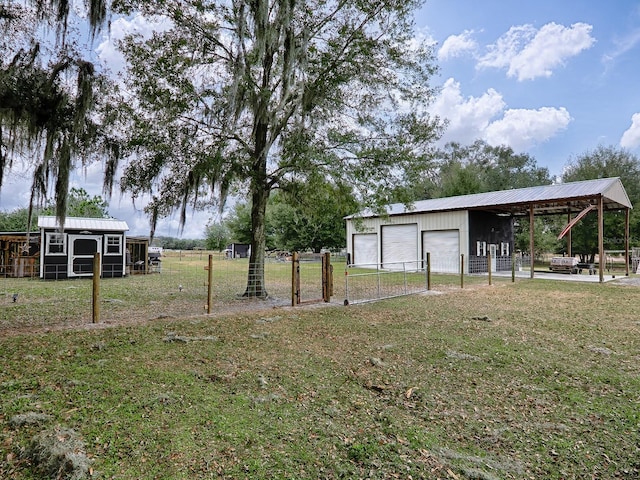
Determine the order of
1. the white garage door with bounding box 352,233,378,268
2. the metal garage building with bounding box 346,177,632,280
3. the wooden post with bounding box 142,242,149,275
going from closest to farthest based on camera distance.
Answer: the metal garage building with bounding box 346,177,632,280 < the wooden post with bounding box 142,242,149,275 < the white garage door with bounding box 352,233,378,268

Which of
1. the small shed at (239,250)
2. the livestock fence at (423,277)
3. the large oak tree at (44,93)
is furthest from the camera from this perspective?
the small shed at (239,250)

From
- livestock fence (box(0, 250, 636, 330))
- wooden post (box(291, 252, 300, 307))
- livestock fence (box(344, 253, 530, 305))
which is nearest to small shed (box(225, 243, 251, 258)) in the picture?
livestock fence (box(344, 253, 530, 305))

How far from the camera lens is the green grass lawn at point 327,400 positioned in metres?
2.26

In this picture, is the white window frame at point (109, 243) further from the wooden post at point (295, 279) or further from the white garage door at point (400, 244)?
the white garage door at point (400, 244)

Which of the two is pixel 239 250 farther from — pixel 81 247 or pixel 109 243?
pixel 81 247

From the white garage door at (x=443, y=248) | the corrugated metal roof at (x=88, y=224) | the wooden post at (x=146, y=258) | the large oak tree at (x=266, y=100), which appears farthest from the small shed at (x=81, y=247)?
the white garage door at (x=443, y=248)

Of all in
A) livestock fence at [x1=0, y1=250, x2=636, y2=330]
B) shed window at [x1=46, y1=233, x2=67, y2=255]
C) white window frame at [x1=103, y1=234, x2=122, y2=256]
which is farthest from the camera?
white window frame at [x1=103, y1=234, x2=122, y2=256]

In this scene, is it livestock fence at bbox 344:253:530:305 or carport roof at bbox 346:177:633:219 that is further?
carport roof at bbox 346:177:633:219

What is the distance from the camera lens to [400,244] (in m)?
18.9

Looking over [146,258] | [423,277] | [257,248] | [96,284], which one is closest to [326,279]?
[257,248]

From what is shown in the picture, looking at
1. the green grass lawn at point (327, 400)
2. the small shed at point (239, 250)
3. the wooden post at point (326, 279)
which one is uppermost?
the small shed at point (239, 250)

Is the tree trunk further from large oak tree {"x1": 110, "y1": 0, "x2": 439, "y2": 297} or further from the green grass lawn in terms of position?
the green grass lawn

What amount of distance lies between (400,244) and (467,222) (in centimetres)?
375

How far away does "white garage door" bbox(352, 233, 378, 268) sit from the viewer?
20031mm
